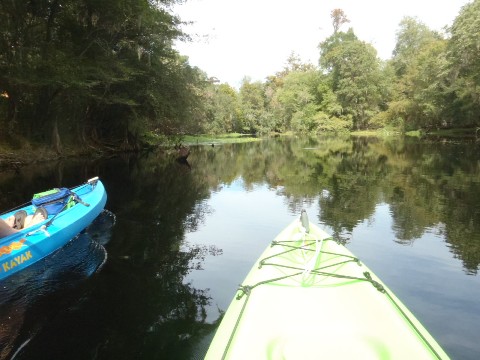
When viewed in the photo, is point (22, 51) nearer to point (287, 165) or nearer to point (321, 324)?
point (287, 165)

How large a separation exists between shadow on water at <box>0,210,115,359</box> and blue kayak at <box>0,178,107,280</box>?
0.63ft

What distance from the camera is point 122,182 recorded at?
1555 cm

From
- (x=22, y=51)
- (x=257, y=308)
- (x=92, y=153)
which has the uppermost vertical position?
(x=22, y=51)

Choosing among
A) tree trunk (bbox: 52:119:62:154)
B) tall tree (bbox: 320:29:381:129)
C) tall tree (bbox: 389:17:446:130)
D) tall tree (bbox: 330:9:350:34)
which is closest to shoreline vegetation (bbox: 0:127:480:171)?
tree trunk (bbox: 52:119:62:154)

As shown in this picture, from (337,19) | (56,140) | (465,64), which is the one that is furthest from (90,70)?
(337,19)

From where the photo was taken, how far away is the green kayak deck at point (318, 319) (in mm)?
2688

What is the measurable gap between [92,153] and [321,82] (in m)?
45.8

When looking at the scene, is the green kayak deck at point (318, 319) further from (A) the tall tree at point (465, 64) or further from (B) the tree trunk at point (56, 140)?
(A) the tall tree at point (465, 64)

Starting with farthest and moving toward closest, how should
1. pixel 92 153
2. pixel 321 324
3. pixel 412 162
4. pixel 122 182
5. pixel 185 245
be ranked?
1. pixel 92 153
2. pixel 412 162
3. pixel 122 182
4. pixel 185 245
5. pixel 321 324

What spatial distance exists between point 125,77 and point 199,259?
19016 millimetres

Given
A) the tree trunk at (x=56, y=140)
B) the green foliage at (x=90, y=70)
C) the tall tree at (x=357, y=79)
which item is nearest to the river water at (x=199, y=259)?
the green foliage at (x=90, y=70)

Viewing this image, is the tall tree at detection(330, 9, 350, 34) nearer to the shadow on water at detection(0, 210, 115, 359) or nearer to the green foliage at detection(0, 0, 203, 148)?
the green foliage at detection(0, 0, 203, 148)

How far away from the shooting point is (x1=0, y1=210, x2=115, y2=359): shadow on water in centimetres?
440

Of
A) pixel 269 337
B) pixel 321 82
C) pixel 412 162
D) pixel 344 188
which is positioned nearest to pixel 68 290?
pixel 269 337
